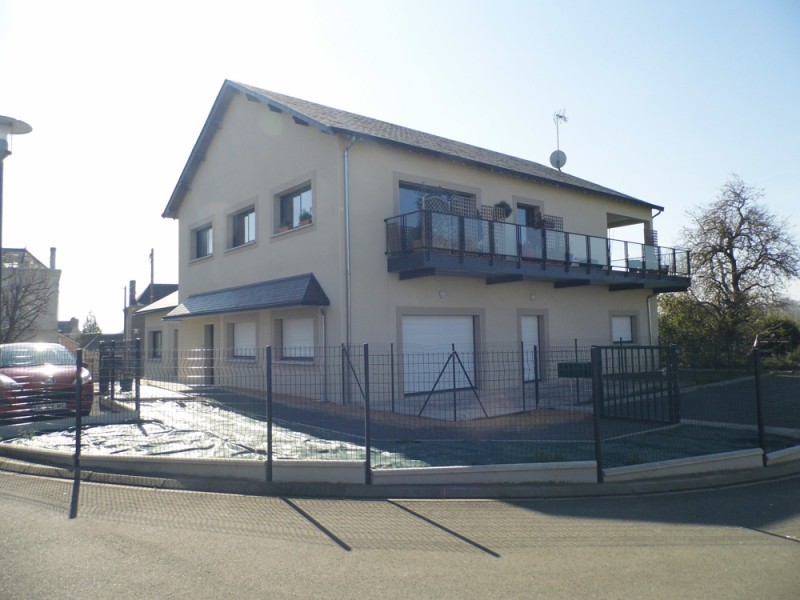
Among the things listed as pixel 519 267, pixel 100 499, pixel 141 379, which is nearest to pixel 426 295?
pixel 519 267

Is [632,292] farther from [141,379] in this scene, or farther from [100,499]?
[100,499]

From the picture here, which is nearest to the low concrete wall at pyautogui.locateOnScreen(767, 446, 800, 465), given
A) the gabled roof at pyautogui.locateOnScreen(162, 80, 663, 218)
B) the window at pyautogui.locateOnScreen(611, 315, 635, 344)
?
the gabled roof at pyautogui.locateOnScreen(162, 80, 663, 218)

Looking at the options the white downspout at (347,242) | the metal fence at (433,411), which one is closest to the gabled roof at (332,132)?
the white downspout at (347,242)

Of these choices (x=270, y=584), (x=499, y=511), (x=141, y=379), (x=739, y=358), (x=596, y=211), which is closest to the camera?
(x=270, y=584)

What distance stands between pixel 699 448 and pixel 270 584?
6691 millimetres

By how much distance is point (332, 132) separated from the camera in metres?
13.8

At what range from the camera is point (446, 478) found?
22.3 feet

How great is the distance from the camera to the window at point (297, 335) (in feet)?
50.0

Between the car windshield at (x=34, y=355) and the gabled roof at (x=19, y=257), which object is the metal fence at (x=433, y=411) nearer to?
the car windshield at (x=34, y=355)

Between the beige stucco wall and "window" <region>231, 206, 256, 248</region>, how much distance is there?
13.1 inches

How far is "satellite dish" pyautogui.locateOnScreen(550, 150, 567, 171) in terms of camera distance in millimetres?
25344

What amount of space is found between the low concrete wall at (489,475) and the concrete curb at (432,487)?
0.22ft

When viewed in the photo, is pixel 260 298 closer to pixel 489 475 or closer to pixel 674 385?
pixel 674 385

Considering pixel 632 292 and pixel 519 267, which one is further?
pixel 632 292
